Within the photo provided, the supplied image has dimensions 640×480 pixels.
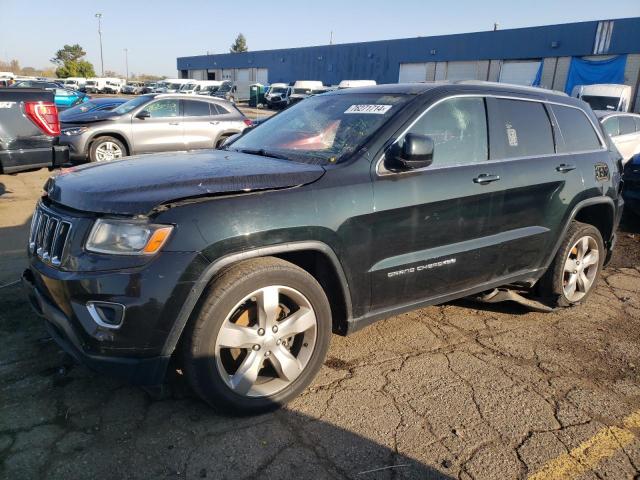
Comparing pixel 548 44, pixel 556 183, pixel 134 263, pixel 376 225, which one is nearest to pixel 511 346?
pixel 556 183

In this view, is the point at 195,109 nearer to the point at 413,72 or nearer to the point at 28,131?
the point at 28,131

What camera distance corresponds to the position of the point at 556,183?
385 cm

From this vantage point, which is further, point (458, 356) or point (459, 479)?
point (458, 356)

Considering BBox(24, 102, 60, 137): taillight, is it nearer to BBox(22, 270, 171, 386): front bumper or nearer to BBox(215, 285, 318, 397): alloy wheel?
BBox(22, 270, 171, 386): front bumper

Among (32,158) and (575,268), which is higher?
(32,158)

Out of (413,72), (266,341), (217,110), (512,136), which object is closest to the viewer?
(266,341)

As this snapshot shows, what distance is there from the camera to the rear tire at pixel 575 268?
13.5 ft

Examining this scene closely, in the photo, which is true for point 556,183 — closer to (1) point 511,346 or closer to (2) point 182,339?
(1) point 511,346

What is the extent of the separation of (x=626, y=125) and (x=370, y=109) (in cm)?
947

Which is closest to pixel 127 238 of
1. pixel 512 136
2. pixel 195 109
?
pixel 512 136

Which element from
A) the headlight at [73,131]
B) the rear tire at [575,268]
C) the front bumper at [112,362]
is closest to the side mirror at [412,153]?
the front bumper at [112,362]

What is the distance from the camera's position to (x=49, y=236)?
8.53 ft

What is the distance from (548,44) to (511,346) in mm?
32024

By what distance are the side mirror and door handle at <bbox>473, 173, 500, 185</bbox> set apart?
493 mm
